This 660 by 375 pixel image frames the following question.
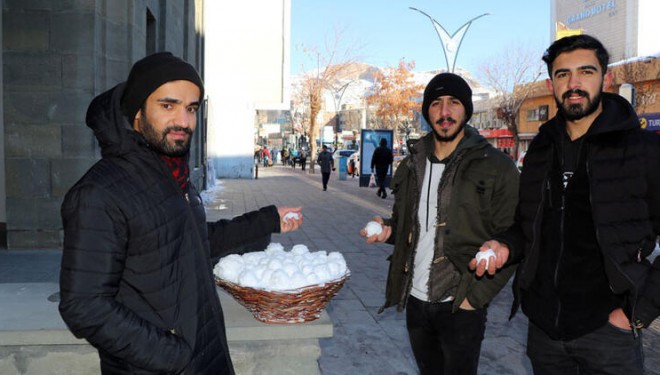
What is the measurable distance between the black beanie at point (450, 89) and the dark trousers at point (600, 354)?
120 centimetres

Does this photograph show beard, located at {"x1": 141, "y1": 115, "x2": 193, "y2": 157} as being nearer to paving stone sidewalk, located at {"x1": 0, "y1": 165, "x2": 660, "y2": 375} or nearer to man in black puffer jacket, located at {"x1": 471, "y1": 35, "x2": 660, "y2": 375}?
man in black puffer jacket, located at {"x1": 471, "y1": 35, "x2": 660, "y2": 375}

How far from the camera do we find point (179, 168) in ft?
6.82

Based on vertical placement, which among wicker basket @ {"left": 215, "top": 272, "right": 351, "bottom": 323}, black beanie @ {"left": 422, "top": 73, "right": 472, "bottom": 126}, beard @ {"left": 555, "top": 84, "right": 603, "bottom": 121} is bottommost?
wicker basket @ {"left": 215, "top": 272, "right": 351, "bottom": 323}

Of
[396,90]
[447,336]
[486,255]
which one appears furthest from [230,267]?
[396,90]

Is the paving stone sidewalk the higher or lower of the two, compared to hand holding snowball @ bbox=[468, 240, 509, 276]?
lower

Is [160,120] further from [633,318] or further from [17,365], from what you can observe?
[633,318]

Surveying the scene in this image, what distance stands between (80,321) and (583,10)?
8009cm

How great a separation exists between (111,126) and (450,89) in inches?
67.8

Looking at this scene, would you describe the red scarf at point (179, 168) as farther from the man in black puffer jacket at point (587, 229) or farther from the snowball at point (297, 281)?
the man in black puffer jacket at point (587, 229)

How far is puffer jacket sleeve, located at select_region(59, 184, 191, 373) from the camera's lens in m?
1.70

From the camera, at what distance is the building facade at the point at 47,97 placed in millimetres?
7328

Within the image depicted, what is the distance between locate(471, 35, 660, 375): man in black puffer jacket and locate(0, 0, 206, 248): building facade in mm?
6355

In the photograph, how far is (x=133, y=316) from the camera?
1.76 m

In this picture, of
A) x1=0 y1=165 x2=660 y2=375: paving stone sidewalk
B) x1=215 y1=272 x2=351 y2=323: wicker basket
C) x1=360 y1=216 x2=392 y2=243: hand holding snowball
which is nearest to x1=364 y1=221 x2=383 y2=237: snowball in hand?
x1=360 y1=216 x2=392 y2=243: hand holding snowball
